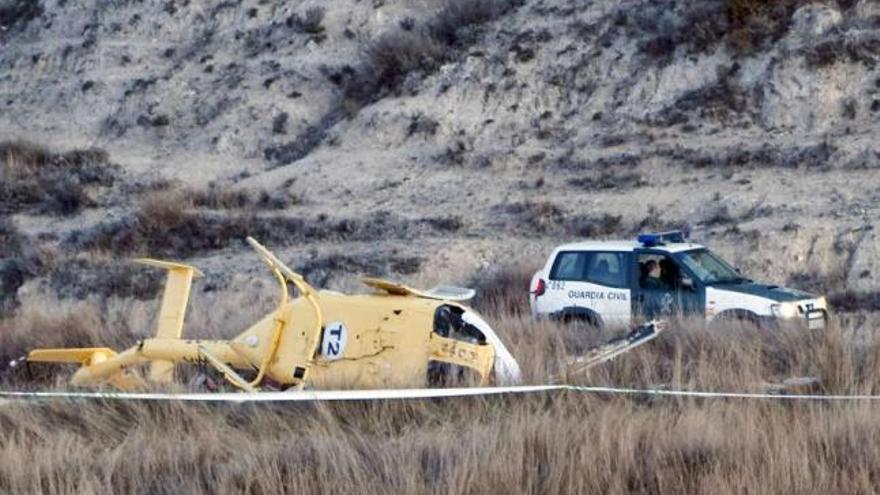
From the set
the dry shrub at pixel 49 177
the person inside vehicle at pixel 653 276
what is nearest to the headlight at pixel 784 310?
the person inside vehicle at pixel 653 276

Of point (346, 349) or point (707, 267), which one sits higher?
point (346, 349)

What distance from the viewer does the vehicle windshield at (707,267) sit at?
19.5 metres

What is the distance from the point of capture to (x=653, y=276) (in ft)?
65.2

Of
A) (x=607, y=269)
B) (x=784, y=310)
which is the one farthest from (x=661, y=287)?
(x=784, y=310)

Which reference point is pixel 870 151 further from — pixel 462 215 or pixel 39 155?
pixel 39 155

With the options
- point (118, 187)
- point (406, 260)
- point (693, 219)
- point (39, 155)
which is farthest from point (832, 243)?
point (39, 155)

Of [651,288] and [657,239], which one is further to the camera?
[657,239]

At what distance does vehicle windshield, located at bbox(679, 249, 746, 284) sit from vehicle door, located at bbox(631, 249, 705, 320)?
10 centimetres

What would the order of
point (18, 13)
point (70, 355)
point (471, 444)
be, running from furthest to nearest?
1. point (18, 13)
2. point (70, 355)
3. point (471, 444)

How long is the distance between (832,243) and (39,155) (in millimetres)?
19926

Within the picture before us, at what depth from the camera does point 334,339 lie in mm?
12977

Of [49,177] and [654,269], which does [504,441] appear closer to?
[654,269]

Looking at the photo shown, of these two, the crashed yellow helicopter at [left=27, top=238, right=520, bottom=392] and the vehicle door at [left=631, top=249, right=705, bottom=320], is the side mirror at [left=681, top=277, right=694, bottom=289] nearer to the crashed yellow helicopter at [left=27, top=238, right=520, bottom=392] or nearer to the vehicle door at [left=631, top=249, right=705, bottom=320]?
the vehicle door at [left=631, top=249, right=705, bottom=320]

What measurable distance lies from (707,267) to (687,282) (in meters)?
0.42
